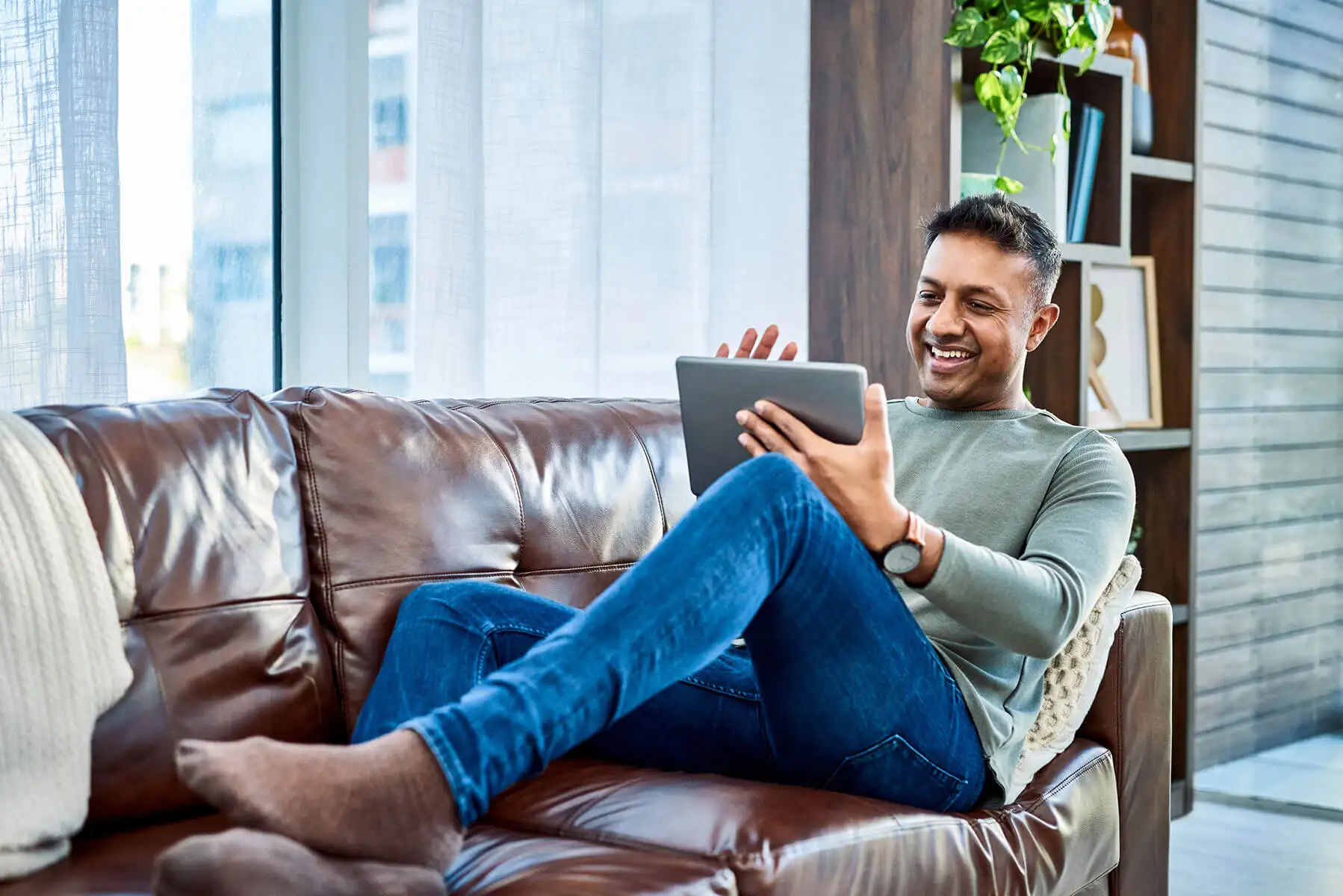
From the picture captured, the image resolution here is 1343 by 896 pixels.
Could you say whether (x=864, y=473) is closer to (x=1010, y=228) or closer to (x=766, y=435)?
(x=766, y=435)

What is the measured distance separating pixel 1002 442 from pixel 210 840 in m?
1.18

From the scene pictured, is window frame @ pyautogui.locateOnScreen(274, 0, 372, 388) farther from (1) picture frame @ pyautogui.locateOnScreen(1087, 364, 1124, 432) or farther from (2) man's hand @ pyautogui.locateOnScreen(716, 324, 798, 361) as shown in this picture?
(1) picture frame @ pyautogui.locateOnScreen(1087, 364, 1124, 432)

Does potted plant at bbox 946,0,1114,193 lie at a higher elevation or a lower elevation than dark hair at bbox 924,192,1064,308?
higher

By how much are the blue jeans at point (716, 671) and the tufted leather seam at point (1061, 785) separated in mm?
76

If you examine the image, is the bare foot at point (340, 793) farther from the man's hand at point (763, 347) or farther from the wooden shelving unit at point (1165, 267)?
the wooden shelving unit at point (1165, 267)

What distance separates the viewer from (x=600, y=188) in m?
2.58

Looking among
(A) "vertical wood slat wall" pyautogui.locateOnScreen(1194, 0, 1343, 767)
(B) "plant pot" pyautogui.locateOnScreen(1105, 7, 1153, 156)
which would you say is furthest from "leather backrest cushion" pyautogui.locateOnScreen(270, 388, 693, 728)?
(A) "vertical wood slat wall" pyautogui.locateOnScreen(1194, 0, 1343, 767)

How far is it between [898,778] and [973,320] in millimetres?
651

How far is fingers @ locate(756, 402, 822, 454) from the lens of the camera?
1.56m

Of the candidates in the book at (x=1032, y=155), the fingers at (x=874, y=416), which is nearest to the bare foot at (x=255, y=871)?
the fingers at (x=874, y=416)

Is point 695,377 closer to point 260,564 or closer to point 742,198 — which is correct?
point 260,564

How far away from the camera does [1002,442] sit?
6.14ft

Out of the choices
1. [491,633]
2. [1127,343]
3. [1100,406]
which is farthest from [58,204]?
[1127,343]

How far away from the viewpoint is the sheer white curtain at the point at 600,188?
7.88ft
